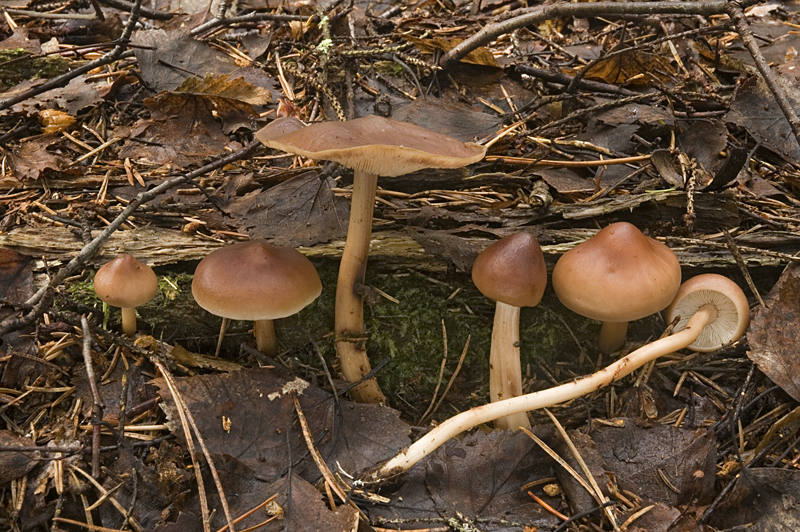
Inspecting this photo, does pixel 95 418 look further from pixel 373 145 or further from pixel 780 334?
pixel 780 334

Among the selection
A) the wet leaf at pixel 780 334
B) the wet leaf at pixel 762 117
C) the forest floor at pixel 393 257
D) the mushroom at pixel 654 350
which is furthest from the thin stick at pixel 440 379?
the wet leaf at pixel 762 117

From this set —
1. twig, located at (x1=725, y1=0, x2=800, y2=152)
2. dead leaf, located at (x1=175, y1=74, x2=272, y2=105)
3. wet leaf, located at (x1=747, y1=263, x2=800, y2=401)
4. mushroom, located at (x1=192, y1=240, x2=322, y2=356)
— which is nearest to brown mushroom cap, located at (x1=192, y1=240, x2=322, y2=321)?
mushroom, located at (x1=192, y1=240, x2=322, y2=356)

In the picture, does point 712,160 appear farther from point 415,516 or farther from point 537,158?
point 415,516

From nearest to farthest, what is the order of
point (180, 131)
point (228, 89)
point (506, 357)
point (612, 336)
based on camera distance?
point (506, 357)
point (612, 336)
point (180, 131)
point (228, 89)

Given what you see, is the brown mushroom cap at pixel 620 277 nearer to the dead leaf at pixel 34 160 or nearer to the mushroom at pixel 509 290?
the mushroom at pixel 509 290

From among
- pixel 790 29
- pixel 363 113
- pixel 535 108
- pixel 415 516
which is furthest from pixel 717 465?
pixel 790 29

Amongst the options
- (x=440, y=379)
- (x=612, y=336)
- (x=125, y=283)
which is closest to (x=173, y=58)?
(x=125, y=283)
